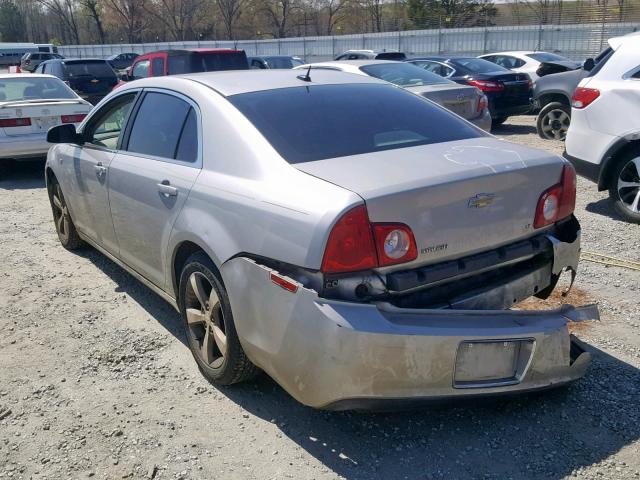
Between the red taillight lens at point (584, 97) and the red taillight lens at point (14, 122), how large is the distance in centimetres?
735

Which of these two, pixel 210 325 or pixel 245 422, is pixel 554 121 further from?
pixel 245 422

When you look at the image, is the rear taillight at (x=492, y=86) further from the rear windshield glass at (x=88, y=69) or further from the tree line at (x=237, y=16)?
the tree line at (x=237, y=16)

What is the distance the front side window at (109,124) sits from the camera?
4.61 m

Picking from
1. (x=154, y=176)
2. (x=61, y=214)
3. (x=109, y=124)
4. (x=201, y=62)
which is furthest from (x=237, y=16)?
(x=154, y=176)

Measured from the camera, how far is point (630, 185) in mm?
6367

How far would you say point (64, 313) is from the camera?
461cm

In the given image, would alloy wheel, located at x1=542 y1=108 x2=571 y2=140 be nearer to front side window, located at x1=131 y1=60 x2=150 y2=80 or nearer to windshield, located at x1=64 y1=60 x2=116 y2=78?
front side window, located at x1=131 y1=60 x2=150 y2=80

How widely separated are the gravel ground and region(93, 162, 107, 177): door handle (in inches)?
40.8

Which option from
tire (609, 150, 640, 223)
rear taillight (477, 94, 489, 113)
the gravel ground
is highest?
rear taillight (477, 94, 489, 113)

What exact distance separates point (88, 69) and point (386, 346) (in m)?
16.3

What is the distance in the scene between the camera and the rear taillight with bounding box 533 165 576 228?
3199 millimetres

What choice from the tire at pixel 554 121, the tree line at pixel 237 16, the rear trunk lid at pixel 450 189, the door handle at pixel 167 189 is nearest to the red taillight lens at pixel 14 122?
the door handle at pixel 167 189

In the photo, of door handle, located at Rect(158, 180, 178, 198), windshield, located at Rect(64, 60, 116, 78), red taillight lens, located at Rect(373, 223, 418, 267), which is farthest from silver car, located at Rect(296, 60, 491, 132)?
windshield, located at Rect(64, 60, 116, 78)

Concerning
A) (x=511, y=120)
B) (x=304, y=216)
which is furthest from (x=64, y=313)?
(x=511, y=120)
